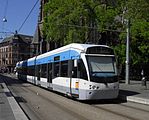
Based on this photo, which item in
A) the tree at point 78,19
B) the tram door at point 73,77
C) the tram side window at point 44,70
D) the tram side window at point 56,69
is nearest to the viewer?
the tram door at point 73,77

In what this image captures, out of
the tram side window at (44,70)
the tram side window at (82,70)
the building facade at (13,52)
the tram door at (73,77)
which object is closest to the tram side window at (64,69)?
the tram door at (73,77)

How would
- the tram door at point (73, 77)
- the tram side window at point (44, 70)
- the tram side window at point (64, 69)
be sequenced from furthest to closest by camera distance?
the tram side window at point (44, 70) → the tram side window at point (64, 69) → the tram door at point (73, 77)

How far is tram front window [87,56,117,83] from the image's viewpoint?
18009 mm

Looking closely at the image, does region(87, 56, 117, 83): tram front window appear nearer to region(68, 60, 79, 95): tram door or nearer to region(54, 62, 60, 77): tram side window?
region(68, 60, 79, 95): tram door

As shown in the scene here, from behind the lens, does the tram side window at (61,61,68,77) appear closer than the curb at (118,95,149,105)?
No

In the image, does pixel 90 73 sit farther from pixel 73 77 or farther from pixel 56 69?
pixel 56 69

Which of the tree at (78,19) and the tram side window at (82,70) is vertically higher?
the tree at (78,19)

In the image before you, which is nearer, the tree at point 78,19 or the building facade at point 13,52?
the tree at point 78,19

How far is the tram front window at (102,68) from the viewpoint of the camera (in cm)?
1801

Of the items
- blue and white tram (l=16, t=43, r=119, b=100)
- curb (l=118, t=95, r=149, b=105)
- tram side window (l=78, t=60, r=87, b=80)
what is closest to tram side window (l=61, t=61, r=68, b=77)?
blue and white tram (l=16, t=43, r=119, b=100)

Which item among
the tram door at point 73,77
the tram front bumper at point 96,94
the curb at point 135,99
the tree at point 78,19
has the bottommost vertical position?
the curb at point 135,99

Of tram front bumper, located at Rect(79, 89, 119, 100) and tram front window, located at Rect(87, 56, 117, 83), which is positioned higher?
tram front window, located at Rect(87, 56, 117, 83)

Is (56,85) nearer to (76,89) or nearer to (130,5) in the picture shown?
(76,89)

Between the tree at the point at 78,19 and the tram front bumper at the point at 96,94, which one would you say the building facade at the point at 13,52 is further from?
the tram front bumper at the point at 96,94
